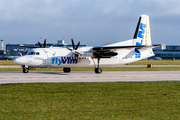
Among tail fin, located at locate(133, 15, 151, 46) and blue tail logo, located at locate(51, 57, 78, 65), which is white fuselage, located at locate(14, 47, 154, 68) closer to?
blue tail logo, located at locate(51, 57, 78, 65)

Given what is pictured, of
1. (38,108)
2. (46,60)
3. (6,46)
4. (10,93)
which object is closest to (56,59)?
(46,60)

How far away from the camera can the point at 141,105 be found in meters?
12.6

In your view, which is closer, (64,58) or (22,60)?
(22,60)

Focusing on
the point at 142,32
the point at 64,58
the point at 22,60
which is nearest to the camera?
the point at 22,60

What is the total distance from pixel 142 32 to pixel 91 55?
963 cm

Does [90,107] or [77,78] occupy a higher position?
[77,78]

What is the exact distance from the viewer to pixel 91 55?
114 ft

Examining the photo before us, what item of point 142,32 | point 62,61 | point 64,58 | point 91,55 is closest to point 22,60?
point 62,61

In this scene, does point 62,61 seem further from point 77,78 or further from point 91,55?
point 77,78

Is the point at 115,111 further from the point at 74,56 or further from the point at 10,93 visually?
the point at 74,56

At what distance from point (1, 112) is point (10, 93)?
573 cm

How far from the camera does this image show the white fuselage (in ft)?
108

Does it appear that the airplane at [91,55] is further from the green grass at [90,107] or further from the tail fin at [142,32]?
the green grass at [90,107]

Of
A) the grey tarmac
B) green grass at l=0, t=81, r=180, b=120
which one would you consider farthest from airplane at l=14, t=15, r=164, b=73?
green grass at l=0, t=81, r=180, b=120
